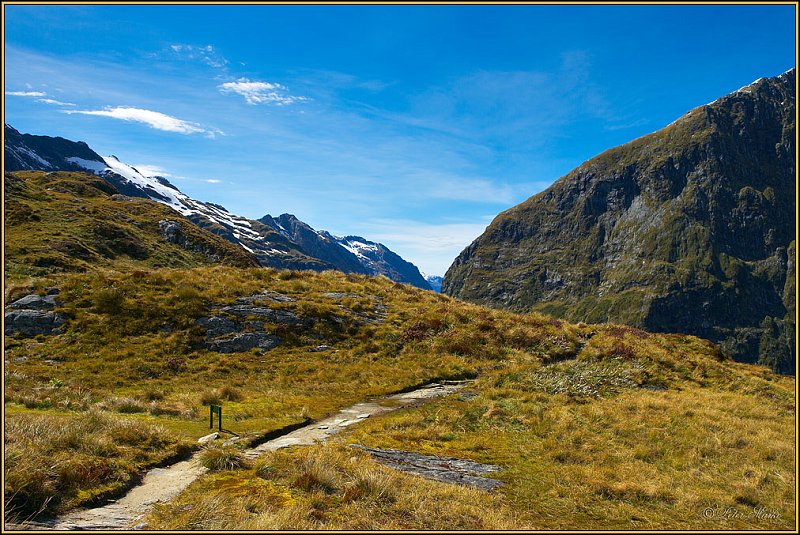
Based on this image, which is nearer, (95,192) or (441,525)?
(441,525)

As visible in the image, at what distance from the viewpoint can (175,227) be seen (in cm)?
10750

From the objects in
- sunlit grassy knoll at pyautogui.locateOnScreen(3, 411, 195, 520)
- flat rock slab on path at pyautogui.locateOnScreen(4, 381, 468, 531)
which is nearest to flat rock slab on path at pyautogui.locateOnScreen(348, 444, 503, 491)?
flat rock slab on path at pyautogui.locateOnScreen(4, 381, 468, 531)

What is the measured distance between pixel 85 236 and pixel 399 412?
8395 centimetres

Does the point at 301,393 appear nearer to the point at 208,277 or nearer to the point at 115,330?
the point at 115,330

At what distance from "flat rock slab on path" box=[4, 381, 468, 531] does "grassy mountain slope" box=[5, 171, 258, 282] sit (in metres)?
40.1

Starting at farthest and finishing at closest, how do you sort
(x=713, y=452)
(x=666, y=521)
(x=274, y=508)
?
(x=713, y=452)
(x=666, y=521)
(x=274, y=508)

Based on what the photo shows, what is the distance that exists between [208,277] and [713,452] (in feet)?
117

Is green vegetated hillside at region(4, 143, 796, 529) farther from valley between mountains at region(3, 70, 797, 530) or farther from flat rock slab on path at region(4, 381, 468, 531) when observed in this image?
flat rock slab on path at region(4, 381, 468, 531)

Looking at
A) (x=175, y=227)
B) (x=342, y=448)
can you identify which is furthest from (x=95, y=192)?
(x=342, y=448)

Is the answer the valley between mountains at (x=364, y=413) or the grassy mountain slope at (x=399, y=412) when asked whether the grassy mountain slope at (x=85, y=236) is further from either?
the grassy mountain slope at (x=399, y=412)

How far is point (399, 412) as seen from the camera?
66.2 feet

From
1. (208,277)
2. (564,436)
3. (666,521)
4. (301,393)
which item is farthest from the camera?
(208,277)

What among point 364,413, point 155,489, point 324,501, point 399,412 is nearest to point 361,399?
point 364,413

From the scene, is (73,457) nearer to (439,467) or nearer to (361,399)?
(439,467)
